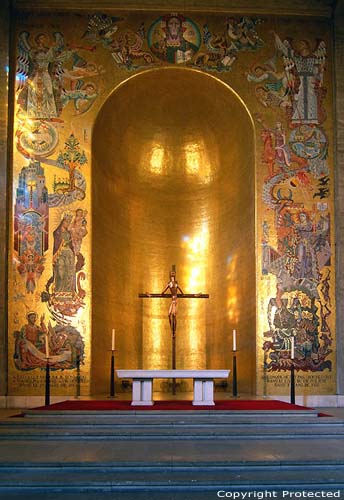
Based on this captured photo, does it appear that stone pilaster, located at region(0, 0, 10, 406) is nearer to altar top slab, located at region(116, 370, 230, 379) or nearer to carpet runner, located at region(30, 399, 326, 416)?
carpet runner, located at region(30, 399, 326, 416)

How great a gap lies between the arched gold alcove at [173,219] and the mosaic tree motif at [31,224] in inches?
47.4

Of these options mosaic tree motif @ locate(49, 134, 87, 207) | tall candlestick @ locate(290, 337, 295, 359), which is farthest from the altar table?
mosaic tree motif @ locate(49, 134, 87, 207)

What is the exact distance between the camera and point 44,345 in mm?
14992

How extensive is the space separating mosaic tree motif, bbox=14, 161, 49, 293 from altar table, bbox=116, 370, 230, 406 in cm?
392

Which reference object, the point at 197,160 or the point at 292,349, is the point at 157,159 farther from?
the point at 292,349

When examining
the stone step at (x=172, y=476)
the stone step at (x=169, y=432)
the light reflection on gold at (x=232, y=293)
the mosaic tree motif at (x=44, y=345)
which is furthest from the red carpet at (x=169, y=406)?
the light reflection on gold at (x=232, y=293)

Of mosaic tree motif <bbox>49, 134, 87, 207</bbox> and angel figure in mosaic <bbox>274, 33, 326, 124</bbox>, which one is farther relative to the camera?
angel figure in mosaic <bbox>274, 33, 326, 124</bbox>

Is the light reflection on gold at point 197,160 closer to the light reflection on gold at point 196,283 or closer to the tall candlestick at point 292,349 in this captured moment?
the light reflection on gold at point 196,283

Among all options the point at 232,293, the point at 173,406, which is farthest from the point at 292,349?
the point at 232,293

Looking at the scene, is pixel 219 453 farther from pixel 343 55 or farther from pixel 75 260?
pixel 343 55

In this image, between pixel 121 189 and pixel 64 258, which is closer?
pixel 64 258

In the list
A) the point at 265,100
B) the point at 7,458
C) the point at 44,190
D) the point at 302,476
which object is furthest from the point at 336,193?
the point at 7,458

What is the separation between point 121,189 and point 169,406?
23.5 feet

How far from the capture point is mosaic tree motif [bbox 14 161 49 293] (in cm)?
1526
